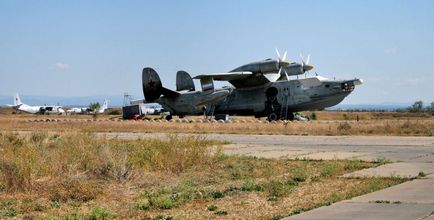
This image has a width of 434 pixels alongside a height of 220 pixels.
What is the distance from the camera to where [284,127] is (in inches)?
1596

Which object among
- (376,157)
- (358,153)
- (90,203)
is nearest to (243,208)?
(90,203)

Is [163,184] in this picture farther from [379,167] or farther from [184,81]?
[184,81]

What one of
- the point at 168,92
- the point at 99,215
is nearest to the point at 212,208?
the point at 99,215

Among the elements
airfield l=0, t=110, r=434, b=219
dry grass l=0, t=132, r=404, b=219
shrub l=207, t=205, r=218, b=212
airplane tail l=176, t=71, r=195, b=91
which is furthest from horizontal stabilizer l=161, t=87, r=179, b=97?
shrub l=207, t=205, r=218, b=212

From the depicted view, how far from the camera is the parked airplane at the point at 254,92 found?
53.0m

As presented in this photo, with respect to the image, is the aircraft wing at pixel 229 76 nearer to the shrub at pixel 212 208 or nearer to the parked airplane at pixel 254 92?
the parked airplane at pixel 254 92

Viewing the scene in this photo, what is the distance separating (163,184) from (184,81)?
43970 mm

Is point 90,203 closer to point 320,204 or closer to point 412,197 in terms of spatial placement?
point 320,204

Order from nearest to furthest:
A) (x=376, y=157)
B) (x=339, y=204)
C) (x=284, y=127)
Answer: (x=339, y=204)
(x=376, y=157)
(x=284, y=127)

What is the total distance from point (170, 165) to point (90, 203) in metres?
4.92

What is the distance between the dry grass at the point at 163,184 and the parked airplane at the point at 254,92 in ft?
114

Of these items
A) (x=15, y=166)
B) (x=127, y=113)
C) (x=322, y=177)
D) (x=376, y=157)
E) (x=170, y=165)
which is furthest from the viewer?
(x=127, y=113)

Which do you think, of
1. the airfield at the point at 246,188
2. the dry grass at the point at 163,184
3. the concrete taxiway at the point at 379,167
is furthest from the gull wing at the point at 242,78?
the dry grass at the point at 163,184

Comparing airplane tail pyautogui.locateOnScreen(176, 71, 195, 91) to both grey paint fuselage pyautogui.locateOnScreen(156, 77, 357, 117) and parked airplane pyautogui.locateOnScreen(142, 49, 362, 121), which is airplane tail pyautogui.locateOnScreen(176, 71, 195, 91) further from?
grey paint fuselage pyautogui.locateOnScreen(156, 77, 357, 117)
